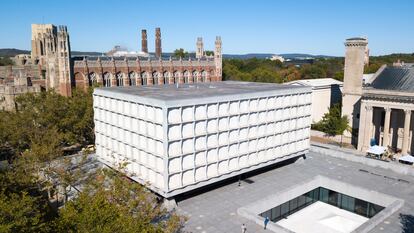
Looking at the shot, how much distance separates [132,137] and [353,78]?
4492 cm

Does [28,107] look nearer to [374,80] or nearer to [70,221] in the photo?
[70,221]

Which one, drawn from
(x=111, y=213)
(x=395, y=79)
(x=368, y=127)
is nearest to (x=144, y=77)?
(x=368, y=127)

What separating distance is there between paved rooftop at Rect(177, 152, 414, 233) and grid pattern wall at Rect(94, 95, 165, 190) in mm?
4836

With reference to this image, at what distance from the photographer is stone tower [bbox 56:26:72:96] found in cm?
6369

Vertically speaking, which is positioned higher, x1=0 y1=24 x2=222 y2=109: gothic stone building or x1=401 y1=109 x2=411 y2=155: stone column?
x1=0 y1=24 x2=222 y2=109: gothic stone building

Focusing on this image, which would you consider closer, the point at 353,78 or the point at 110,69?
the point at 353,78

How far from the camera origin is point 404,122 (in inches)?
2082

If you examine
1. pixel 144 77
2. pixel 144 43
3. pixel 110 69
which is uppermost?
pixel 144 43

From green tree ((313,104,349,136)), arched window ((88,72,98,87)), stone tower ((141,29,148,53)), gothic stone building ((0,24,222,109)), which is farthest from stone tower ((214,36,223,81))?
green tree ((313,104,349,136))

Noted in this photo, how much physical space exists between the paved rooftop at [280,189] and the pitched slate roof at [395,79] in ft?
48.7

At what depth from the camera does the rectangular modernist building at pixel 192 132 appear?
3094 centimetres

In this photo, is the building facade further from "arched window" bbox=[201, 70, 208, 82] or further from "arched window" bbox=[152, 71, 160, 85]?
"arched window" bbox=[152, 71, 160, 85]

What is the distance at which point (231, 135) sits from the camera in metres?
35.4

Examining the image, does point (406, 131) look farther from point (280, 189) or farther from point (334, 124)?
point (280, 189)
